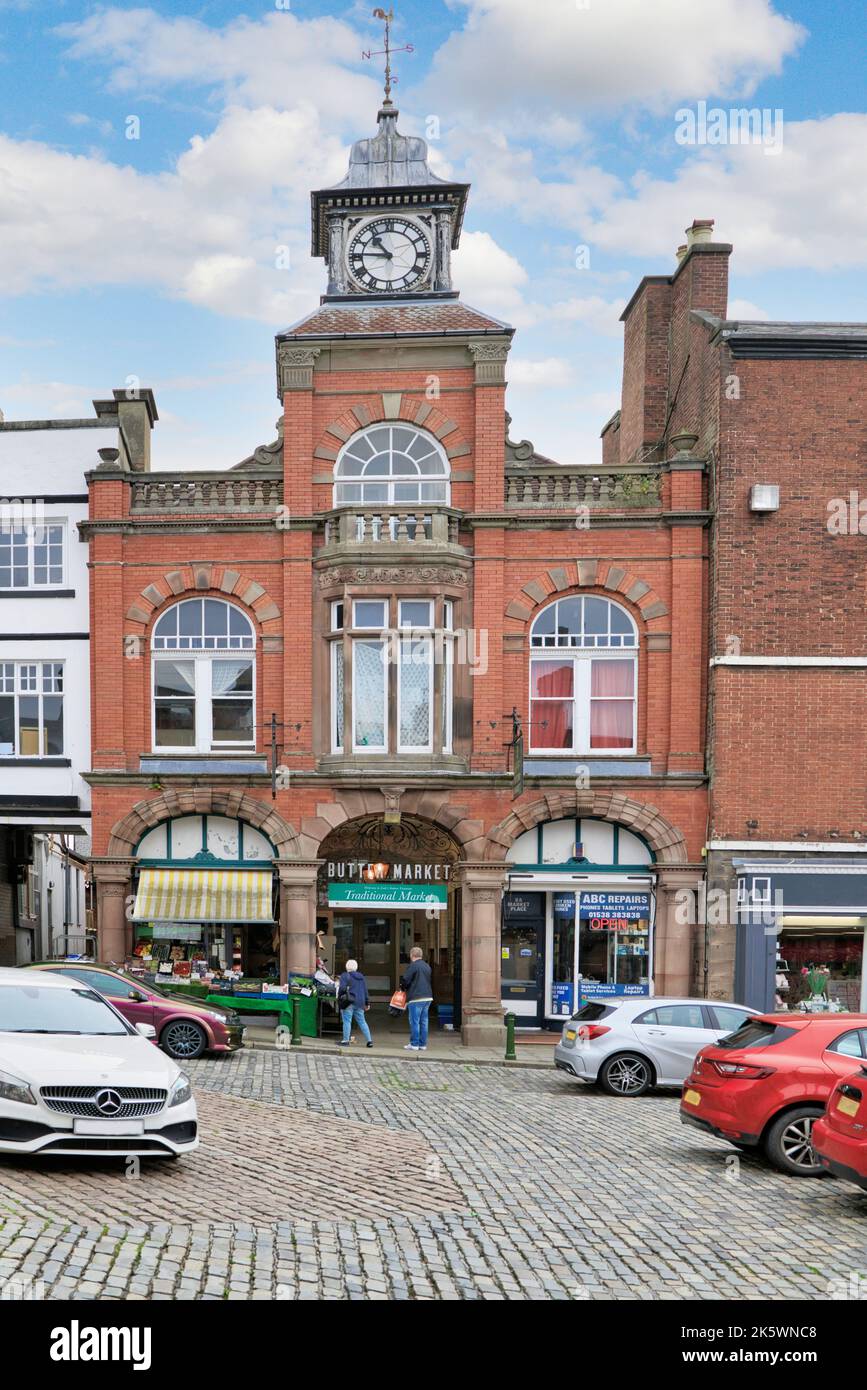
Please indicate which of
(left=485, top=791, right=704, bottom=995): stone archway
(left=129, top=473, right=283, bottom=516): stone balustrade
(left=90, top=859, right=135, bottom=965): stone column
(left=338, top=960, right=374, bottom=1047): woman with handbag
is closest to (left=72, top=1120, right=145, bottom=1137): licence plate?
(left=338, top=960, right=374, bottom=1047): woman with handbag

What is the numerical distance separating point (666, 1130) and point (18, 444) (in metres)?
16.6

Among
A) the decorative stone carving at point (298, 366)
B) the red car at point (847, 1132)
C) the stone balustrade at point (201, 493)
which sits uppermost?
the decorative stone carving at point (298, 366)

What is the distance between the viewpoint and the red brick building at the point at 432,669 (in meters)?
21.2

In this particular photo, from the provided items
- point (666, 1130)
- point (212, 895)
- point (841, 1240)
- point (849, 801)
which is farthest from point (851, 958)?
point (841, 1240)

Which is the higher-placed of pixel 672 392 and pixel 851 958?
pixel 672 392

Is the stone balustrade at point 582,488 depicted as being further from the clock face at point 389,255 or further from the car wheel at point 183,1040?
the car wheel at point 183,1040

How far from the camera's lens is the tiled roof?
22047 mm

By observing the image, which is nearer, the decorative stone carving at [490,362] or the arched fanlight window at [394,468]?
the decorative stone carving at [490,362]

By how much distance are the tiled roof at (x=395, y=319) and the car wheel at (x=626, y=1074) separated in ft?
42.7

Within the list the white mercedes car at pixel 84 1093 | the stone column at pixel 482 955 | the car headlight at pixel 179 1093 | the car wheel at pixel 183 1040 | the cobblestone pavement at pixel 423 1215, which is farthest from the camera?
the stone column at pixel 482 955

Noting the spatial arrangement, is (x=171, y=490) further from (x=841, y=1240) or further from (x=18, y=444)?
(x=841, y=1240)

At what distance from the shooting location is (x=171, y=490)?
2209cm

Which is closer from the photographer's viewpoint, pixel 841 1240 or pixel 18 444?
pixel 841 1240

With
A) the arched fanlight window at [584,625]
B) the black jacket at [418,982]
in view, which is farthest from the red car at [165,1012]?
the arched fanlight window at [584,625]
